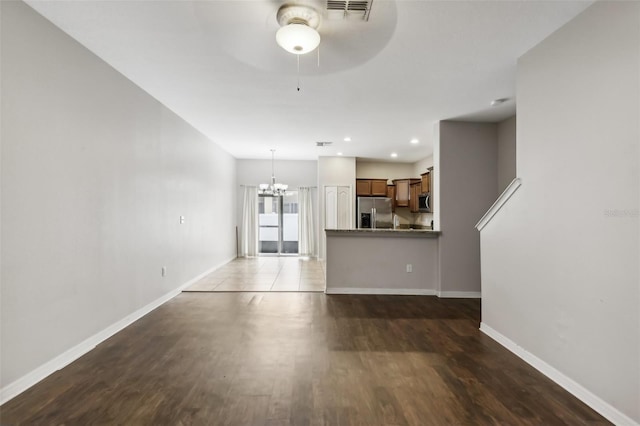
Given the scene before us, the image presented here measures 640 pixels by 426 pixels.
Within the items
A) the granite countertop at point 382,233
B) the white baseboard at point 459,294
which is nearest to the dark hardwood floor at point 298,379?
the white baseboard at point 459,294

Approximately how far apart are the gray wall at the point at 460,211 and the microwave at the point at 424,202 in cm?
200

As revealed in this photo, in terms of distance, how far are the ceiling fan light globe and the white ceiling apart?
20cm

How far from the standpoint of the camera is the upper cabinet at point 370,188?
787 centimetres

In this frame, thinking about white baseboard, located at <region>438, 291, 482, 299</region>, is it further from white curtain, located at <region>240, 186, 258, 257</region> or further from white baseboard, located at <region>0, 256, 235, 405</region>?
white curtain, located at <region>240, 186, 258, 257</region>

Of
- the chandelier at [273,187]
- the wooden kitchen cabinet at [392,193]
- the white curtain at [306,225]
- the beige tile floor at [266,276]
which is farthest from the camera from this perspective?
the white curtain at [306,225]

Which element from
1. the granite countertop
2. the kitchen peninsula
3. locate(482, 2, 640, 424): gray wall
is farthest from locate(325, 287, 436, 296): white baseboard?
locate(482, 2, 640, 424): gray wall

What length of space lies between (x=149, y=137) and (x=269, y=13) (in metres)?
2.43

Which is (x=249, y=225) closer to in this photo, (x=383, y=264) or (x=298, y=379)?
(x=383, y=264)

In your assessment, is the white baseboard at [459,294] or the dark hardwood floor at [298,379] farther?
the white baseboard at [459,294]

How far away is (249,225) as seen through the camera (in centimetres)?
830

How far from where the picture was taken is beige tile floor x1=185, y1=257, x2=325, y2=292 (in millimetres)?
4949

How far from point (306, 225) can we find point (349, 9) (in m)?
6.64

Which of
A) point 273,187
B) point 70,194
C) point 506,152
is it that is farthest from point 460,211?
point 70,194

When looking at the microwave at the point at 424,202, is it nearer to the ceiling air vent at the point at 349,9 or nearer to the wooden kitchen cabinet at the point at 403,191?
the wooden kitchen cabinet at the point at 403,191
